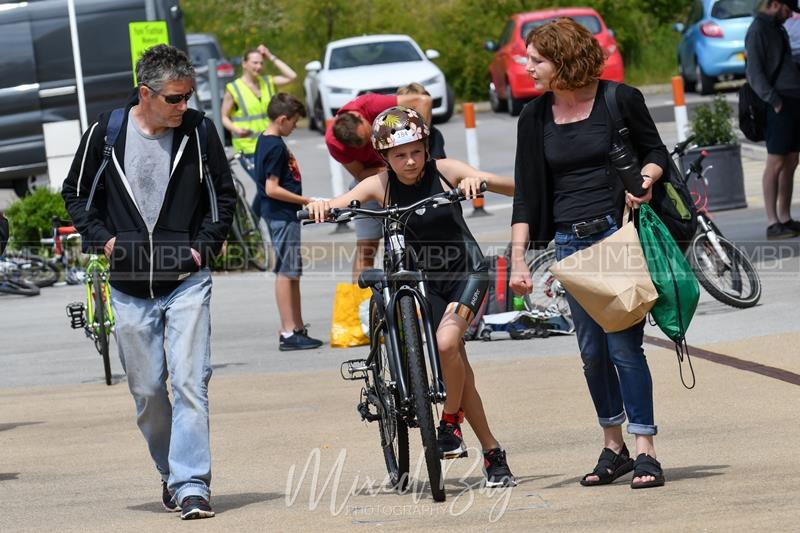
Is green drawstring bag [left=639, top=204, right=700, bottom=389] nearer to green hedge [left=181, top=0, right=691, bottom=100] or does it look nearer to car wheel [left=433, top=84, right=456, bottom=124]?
car wheel [left=433, top=84, right=456, bottom=124]

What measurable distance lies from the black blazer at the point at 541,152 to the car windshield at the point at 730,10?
22.4 meters

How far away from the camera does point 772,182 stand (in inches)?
555

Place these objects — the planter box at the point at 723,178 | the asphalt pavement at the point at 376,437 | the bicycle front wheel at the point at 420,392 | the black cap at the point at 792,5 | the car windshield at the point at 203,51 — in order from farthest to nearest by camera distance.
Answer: the car windshield at the point at 203,51 < the planter box at the point at 723,178 < the black cap at the point at 792,5 < the bicycle front wheel at the point at 420,392 < the asphalt pavement at the point at 376,437

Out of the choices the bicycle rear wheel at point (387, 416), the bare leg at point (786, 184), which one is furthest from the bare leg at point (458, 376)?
the bare leg at point (786, 184)

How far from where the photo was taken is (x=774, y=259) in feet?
44.6

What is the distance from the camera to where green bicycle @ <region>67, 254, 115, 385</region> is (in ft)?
36.9

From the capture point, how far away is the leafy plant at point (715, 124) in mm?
15992

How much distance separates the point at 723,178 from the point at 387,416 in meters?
10.0

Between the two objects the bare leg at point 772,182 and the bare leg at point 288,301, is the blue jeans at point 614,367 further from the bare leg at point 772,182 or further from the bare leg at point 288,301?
the bare leg at point 772,182

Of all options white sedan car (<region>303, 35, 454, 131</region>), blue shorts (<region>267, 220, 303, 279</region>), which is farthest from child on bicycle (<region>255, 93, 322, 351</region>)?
white sedan car (<region>303, 35, 454, 131</region>)

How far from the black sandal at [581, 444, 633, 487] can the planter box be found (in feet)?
29.9

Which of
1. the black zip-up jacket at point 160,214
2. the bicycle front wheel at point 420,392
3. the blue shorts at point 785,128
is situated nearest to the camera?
the bicycle front wheel at point 420,392

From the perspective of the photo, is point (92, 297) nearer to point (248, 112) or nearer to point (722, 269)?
point (722, 269)

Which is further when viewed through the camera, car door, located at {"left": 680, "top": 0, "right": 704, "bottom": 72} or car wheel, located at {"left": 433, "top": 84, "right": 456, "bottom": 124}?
car wheel, located at {"left": 433, "top": 84, "right": 456, "bottom": 124}
